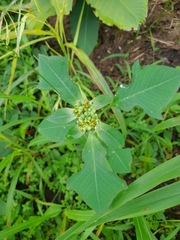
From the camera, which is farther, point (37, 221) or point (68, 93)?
point (37, 221)

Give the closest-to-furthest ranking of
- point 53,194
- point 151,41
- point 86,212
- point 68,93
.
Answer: point 68,93, point 86,212, point 53,194, point 151,41

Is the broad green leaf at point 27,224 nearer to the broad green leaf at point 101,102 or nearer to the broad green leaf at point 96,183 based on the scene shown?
the broad green leaf at point 96,183

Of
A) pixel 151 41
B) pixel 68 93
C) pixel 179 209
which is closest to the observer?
pixel 68 93

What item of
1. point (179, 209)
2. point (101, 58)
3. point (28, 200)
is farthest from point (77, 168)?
point (101, 58)

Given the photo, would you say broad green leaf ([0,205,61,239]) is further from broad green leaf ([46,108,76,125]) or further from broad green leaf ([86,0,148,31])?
broad green leaf ([86,0,148,31])

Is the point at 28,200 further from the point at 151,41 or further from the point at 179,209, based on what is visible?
the point at 151,41

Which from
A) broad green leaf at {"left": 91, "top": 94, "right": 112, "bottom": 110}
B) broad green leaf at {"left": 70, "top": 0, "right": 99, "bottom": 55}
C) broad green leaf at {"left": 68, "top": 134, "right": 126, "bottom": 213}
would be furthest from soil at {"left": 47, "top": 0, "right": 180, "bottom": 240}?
broad green leaf at {"left": 68, "top": 134, "right": 126, "bottom": 213}
